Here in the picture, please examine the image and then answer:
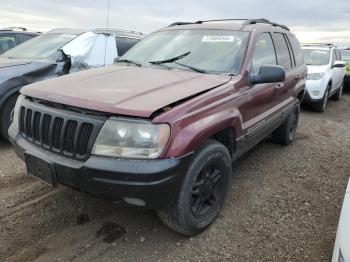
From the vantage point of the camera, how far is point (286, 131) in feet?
17.9

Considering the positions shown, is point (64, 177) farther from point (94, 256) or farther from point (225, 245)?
point (225, 245)

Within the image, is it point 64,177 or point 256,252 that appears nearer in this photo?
point 64,177

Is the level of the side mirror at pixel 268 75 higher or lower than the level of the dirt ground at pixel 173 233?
higher

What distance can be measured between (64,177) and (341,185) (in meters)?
3.26

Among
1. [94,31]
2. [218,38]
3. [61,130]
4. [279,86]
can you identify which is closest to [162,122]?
[61,130]

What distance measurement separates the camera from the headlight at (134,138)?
2404 millimetres

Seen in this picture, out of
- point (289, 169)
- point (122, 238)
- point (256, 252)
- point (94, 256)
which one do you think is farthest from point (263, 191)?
point (94, 256)

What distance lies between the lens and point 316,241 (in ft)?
9.95

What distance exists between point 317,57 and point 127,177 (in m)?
8.38

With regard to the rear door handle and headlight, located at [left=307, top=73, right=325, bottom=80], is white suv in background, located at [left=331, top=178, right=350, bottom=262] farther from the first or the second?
headlight, located at [left=307, top=73, right=325, bottom=80]

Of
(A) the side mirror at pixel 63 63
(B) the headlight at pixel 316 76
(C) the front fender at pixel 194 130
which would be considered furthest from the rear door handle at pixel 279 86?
(B) the headlight at pixel 316 76

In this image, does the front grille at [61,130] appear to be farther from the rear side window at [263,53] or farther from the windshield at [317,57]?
the windshield at [317,57]

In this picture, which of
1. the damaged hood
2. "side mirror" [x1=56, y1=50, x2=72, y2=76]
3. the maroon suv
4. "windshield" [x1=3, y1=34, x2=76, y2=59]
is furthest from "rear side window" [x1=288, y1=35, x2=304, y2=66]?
the damaged hood

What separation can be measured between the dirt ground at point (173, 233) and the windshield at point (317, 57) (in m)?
5.27
